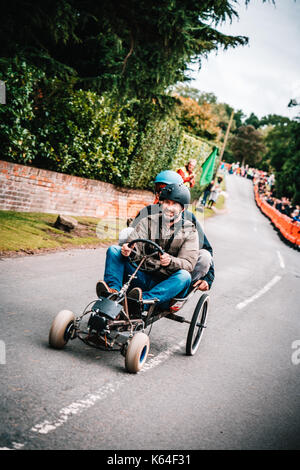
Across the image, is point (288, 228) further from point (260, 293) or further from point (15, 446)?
point (15, 446)

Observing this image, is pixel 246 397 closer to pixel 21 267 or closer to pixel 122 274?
pixel 122 274

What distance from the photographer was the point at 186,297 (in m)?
5.02

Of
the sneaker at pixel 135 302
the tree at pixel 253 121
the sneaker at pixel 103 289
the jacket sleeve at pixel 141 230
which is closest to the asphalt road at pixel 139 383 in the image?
the sneaker at pixel 135 302

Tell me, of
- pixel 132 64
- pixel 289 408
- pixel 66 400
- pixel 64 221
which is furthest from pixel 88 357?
pixel 64 221

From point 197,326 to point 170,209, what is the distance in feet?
5.49

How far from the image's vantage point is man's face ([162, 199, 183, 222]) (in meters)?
4.91

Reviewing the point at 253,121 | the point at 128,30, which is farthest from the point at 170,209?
the point at 253,121

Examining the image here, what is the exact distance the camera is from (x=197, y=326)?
546cm

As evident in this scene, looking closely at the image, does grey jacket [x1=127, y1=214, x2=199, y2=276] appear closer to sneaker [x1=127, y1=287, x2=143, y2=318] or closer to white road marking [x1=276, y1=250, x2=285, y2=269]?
sneaker [x1=127, y1=287, x2=143, y2=318]

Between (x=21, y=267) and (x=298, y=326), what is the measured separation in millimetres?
5311

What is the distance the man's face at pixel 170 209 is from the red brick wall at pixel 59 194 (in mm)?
6210

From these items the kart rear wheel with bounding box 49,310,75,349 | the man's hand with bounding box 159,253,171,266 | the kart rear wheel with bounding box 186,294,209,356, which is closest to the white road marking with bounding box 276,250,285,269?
the kart rear wheel with bounding box 186,294,209,356

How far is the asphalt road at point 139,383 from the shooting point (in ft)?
10.2

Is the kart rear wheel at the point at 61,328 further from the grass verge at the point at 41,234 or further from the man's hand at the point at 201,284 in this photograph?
the grass verge at the point at 41,234
